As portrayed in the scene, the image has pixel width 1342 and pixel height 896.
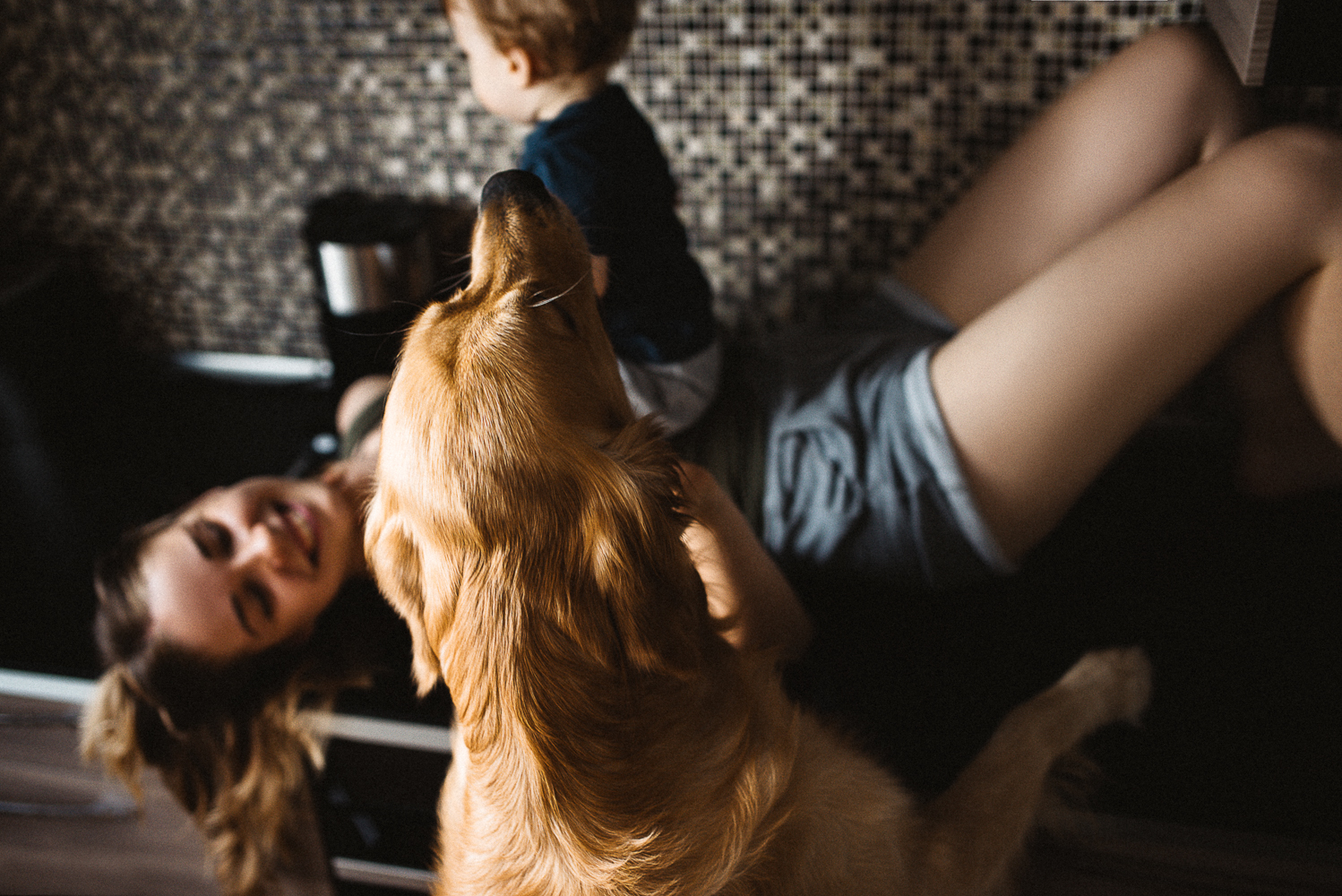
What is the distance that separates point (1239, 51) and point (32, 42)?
187cm

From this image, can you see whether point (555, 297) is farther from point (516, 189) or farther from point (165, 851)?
point (165, 851)

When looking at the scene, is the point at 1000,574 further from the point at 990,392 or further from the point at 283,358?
the point at 283,358

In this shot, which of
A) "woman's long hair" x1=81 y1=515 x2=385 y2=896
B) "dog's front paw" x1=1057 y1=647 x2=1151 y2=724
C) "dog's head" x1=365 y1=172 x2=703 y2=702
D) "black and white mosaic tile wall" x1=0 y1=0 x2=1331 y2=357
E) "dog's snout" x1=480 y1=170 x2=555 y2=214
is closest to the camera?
"dog's head" x1=365 y1=172 x2=703 y2=702

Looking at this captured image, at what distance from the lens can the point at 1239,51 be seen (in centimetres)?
69

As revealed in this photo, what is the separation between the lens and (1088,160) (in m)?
1.09

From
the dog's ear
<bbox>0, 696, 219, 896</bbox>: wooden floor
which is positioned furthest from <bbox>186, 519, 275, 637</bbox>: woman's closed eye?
the dog's ear

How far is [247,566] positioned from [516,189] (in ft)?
2.36

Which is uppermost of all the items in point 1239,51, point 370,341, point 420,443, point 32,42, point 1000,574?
point 32,42

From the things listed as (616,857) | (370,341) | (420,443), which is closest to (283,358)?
(370,341)

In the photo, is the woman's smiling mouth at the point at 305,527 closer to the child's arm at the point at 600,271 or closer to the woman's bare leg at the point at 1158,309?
the child's arm at the point at 600,271

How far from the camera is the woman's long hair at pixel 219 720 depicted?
1.14m

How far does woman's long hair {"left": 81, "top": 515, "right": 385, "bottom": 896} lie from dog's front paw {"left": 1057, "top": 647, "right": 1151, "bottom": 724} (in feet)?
3.06

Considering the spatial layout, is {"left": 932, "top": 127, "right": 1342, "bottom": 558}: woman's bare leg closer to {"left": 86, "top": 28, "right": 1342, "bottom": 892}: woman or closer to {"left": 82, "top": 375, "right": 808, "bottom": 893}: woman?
{"left": 86, "top": 28, "right": 1342, "bottom": 892}: woman

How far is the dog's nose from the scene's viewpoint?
798 mm
